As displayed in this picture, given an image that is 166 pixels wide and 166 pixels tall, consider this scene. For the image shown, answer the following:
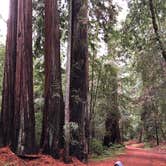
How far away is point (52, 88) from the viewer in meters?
13.0

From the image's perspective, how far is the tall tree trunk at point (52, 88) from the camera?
12820mm

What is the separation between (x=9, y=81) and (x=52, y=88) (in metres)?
1.34

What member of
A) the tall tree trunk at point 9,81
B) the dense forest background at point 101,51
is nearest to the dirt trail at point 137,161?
the dense forest background at point 101,51

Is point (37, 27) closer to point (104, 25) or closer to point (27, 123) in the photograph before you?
point (104, 25)

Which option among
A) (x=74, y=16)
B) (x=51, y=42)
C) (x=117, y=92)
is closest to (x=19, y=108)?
(x=51, y=42)

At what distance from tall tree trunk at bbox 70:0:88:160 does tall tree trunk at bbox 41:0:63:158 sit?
961 mm

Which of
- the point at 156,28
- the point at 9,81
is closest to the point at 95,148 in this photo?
the point at 156,28

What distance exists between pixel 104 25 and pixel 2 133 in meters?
6.00

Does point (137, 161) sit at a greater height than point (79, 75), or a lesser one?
lesser

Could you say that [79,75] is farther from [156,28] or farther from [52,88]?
[156,28]

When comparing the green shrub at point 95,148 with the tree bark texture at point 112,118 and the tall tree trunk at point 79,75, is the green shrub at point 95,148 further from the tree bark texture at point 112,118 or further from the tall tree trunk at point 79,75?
the tall tree trunk at point 79,75

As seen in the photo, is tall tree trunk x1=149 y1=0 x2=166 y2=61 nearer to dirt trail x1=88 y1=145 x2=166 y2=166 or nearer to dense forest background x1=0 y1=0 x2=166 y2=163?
dense forest background x1=0 y1=0 x2=166 y2=163

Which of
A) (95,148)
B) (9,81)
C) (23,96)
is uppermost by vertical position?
(9,81)

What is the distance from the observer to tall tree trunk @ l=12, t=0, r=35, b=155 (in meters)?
→ 12.1
